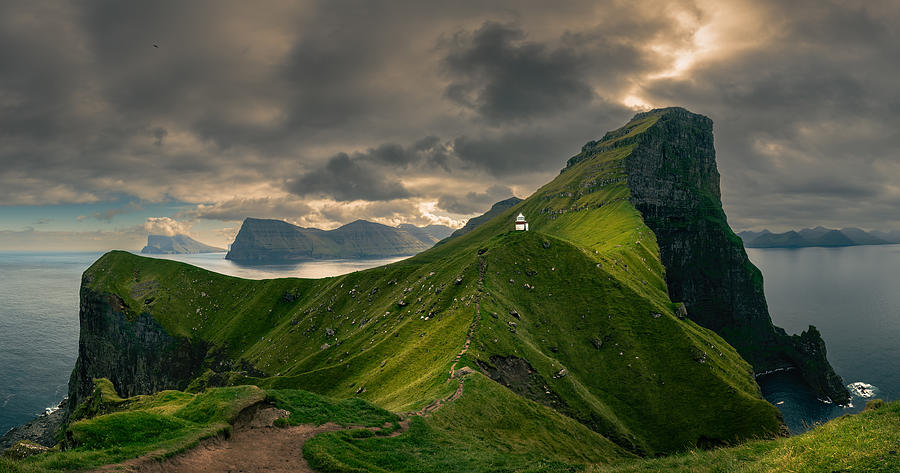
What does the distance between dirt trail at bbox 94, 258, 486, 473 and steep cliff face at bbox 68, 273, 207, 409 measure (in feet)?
511

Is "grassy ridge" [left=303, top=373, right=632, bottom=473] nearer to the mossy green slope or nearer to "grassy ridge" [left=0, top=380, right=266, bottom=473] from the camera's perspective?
the mossy green slope

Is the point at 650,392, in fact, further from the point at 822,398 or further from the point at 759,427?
the point at 822,398

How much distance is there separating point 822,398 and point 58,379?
34710 centimetres

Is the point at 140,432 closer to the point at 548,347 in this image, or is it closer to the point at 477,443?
the point at 477,443

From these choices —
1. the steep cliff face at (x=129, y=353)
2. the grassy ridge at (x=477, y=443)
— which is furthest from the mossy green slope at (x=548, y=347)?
the steep cliff face at (x=129, y=353)

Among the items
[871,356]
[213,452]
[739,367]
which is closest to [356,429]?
[213,452]

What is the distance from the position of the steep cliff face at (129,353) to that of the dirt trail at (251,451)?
155878mm

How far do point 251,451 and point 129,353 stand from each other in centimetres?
19183

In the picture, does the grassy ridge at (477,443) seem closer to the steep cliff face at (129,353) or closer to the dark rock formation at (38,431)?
the steep cliff face at (129,353)

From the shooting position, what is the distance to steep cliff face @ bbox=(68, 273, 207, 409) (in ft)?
533

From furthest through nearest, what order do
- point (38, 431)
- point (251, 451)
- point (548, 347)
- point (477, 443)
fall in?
point (38, 431) < point (548, 347) < point (477, 443) < point (251, 451)

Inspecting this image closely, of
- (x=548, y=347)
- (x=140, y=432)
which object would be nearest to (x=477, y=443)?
(x=140, y=432)

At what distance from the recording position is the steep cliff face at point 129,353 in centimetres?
16238

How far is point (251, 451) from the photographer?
2972 cm
